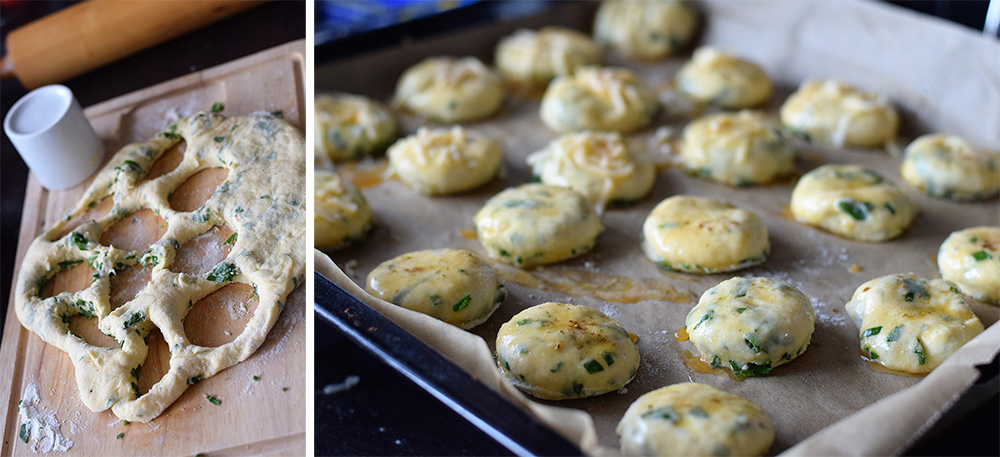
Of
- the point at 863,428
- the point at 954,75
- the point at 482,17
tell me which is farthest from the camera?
the point at 482,17

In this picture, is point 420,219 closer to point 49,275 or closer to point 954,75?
point 49,275

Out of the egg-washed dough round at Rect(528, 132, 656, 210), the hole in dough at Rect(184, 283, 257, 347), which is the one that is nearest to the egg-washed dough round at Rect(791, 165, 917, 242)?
the egg-washed dough round at Rect(528, 132, 656, 210)

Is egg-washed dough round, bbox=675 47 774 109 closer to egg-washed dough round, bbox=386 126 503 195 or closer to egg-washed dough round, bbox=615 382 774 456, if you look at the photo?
egg-washed dough round, bbox=386 126 503 195

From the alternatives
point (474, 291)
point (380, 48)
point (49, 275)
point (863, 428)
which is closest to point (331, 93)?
point (380, 48)

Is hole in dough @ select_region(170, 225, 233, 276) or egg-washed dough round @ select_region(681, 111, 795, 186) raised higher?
hole in dough @ select_region(170, 225, 233, 276)

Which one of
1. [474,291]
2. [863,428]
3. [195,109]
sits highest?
[195,109]

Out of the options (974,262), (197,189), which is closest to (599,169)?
(974,262)
